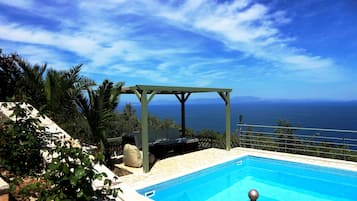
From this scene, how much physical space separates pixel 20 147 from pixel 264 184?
6.20 meters

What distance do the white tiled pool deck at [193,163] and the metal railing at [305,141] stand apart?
16.1 inches

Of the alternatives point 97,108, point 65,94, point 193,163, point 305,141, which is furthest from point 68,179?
point 305,141

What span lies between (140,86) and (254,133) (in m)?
5.80

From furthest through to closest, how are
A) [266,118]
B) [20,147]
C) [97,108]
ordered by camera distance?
[266,118] < [97,108] < [20,147]

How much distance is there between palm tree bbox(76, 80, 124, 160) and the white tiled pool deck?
4.12ft

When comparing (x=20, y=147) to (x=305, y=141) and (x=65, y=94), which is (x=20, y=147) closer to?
(x=65, y=94)

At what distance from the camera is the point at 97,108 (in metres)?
6.12

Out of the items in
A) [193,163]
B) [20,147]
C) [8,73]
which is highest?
[8,73]

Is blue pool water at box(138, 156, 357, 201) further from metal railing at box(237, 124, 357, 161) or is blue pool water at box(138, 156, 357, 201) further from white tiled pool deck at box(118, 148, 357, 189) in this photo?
metal railing at box(237, 124, 357, 161)

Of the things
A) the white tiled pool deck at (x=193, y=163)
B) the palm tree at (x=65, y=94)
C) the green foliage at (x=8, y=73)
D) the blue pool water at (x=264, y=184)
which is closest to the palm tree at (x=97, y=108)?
the palm tree at (x=65, y=94)

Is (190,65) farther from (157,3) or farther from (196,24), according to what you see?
(157,3)

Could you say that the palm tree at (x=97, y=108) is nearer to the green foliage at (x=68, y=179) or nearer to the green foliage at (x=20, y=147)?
the green foliage at (x=20, y=147)

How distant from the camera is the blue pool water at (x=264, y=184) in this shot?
5.98 m

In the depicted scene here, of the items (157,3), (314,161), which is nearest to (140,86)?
(157,3)
